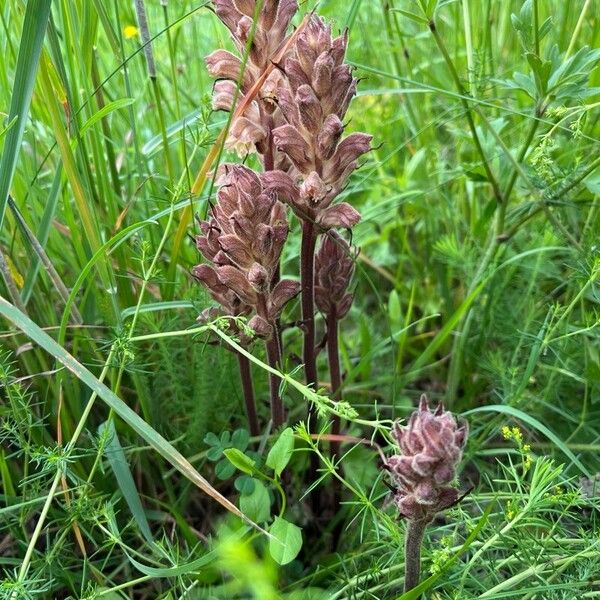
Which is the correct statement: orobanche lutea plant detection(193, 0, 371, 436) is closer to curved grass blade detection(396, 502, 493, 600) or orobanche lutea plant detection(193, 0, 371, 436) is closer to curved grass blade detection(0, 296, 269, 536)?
curved grass blade detection(0, 296, 269, 536)

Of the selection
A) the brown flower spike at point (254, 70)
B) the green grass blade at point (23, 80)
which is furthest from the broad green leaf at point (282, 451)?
the green grass blade at point (23, 80)

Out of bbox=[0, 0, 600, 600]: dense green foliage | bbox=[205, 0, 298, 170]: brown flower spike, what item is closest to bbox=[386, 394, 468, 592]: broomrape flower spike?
bbox=[0, 0, 600, 600]: dense green foliage

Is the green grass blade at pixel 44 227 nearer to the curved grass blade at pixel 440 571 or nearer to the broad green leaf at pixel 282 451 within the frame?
the broad green leaf at pixel 282 451

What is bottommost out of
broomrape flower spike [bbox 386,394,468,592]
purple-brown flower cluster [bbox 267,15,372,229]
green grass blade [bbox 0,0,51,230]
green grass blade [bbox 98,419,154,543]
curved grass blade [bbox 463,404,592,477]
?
curved grass blade [bbox 463,404,592,477]

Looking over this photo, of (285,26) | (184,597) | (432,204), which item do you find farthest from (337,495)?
(432,204)

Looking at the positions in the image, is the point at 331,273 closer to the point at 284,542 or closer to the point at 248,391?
the point at 248,391

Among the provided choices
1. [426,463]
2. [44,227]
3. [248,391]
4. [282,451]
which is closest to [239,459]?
[282,451]

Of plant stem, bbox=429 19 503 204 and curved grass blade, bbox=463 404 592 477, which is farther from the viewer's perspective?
plant stem, bbox=429 19 503 204
